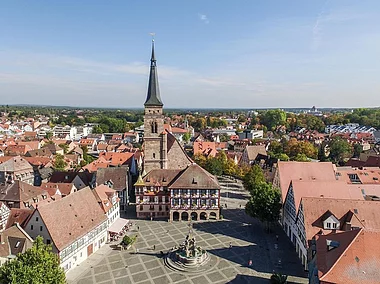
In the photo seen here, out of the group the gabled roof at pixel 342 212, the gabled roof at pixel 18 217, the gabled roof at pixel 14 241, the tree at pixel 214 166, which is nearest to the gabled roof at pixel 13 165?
the gabled roof at pixel 18 217

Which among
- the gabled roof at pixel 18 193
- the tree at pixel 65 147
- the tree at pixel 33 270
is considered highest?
the tree at pixel 33 270

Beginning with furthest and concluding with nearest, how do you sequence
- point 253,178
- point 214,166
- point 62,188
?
point 214,166
point 253,178
point 62,188

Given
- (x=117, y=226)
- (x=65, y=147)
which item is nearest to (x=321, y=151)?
(x=117, y=226)

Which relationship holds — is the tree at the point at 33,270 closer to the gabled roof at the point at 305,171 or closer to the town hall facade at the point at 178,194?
the town hall facade at the point at 178,194

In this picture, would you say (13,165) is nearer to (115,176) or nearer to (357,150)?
(115,176)

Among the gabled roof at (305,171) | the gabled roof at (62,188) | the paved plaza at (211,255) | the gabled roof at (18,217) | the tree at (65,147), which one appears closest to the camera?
the paved plaza at (211,255)

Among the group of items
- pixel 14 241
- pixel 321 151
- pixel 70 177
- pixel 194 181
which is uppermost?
pixel 194 181

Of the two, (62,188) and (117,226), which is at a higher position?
(62,188)

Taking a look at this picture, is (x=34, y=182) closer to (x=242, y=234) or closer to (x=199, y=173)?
(x=199, y=173)
